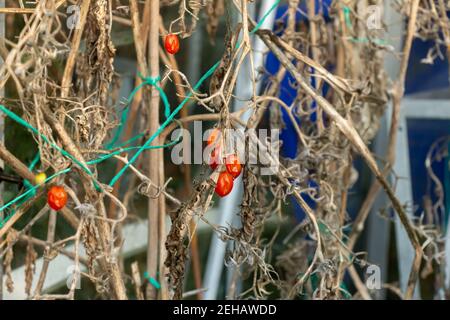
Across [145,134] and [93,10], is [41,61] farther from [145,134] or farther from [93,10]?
[145,134]

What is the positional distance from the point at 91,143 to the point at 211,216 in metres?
1.04

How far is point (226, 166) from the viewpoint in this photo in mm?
1082

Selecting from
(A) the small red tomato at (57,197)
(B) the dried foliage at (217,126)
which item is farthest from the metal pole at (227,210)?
(A) the small red tomato at (57,197)

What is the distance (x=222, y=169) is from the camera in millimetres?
1086

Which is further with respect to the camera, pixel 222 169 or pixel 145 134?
pixel 145 134

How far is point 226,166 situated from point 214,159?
0.02 m

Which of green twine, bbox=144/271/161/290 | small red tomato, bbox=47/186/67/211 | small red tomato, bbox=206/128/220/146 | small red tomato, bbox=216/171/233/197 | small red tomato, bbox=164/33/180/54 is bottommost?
green twine, bbox=144/271/161/290

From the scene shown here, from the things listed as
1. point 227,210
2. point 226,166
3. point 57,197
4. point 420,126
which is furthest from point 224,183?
point 420,126

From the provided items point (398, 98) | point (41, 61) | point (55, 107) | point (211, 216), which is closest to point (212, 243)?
point (211, 216)

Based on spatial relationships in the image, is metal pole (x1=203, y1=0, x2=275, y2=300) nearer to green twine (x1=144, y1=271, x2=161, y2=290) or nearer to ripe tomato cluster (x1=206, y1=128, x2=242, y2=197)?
green twine (x1=144, y1=271, x2=161, y2=290)

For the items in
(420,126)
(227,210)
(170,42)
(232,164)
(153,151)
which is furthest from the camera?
(420,126)

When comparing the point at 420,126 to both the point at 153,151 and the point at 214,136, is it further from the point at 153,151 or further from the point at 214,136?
the point at 214,136

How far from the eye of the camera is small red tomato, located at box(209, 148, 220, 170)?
1.08m

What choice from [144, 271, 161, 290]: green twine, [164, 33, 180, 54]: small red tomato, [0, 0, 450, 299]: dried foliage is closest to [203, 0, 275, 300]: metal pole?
[0, 0, 450, 299]: dried foliage
